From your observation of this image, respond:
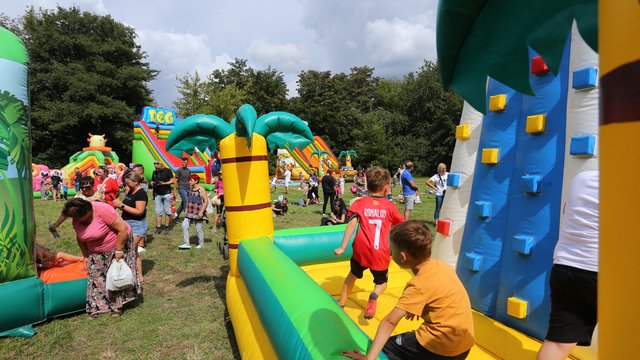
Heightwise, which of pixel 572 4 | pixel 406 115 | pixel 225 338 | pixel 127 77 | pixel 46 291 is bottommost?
pixel 225 338

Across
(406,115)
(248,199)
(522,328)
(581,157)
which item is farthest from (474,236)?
(406,115)

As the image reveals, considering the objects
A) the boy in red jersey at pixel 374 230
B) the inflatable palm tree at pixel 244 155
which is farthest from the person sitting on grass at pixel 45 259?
the boy in red jersey at pixel 374 230

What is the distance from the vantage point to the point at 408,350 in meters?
1.81

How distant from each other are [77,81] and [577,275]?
33226mm

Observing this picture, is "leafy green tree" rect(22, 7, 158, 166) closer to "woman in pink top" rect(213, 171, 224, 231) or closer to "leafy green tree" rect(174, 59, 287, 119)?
"leafy green tree" rect(174, 59, 287, 119)

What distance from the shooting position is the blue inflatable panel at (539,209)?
2.56m

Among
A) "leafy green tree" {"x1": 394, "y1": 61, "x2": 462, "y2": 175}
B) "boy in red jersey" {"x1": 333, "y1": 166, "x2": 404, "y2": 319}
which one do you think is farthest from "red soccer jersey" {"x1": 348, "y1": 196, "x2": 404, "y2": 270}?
"leafy green tree" {"x1": 394, "y1": 61, "x2": 462, "y2": 175}

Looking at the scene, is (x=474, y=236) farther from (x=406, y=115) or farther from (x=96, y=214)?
(x=406, y=115)

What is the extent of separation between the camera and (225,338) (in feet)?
11.9

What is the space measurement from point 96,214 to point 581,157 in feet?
13.9

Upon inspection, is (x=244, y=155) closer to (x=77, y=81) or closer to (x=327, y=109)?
(x=77, y=81)

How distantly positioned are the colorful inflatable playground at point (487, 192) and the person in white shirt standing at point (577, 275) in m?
0.57

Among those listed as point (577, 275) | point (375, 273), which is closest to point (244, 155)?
point (375, 273)

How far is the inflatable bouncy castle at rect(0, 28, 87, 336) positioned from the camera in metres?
3.51
